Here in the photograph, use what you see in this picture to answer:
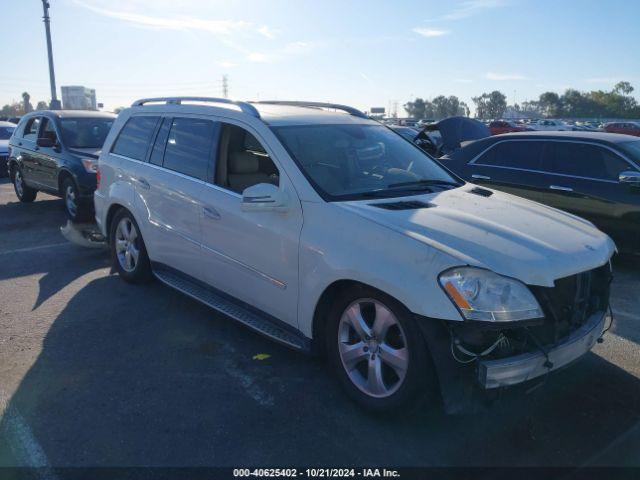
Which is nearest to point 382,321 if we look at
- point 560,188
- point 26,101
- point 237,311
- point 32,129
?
point 237,311

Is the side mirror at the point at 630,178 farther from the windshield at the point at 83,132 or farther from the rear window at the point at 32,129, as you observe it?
the rear window at the point at 32,129

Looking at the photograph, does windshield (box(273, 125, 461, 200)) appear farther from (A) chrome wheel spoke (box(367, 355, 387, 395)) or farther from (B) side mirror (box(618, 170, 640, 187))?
(B) side mirror (box(618, 170, 640, 187))

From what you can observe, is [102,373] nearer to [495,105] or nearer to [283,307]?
[283,307]

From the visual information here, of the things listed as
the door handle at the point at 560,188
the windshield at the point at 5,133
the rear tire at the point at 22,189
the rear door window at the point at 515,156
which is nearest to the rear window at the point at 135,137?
the rear door window at the point at 515,156

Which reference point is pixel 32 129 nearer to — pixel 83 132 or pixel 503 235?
pixel 83 132

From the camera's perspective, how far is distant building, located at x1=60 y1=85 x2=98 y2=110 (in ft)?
258

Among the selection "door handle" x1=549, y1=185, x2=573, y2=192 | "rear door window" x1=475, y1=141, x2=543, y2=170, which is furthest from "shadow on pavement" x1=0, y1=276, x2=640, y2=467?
"rear door window" x1=475, y1=141, x2=543, y2=170

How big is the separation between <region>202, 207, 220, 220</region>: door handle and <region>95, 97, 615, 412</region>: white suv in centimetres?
3

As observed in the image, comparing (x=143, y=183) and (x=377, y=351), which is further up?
(x=143, y=183)

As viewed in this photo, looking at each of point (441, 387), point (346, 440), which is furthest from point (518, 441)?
point (346, 440)

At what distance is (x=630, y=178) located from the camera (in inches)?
242

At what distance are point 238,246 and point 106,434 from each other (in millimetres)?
1507

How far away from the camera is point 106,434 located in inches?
123

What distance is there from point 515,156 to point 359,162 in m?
4.04
